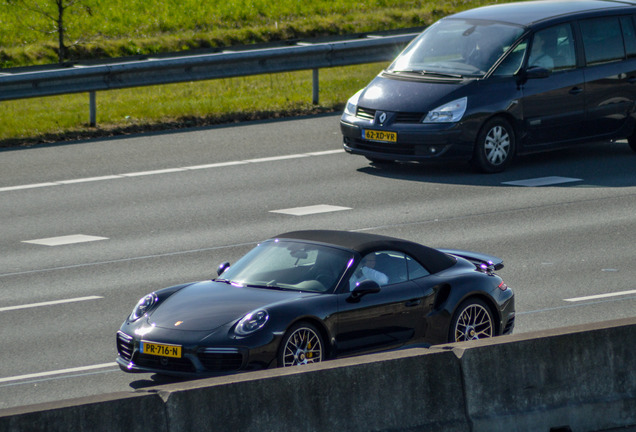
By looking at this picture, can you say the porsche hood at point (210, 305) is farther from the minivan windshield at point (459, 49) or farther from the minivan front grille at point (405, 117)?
the minivan windshield at point (459, 49)

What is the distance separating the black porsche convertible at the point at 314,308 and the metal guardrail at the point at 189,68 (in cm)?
1052

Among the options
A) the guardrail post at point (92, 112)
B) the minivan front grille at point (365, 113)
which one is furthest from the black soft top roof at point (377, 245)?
the guardrail post at point (92, 112)

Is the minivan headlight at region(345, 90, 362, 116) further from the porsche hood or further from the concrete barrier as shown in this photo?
the concrete barrier

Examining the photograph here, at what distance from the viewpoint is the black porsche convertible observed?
8930 millimetres

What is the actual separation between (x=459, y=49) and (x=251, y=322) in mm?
9248

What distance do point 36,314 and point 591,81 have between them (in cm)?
932

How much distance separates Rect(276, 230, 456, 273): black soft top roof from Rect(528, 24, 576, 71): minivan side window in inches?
304

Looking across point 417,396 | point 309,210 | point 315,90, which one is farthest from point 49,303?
point 315,90

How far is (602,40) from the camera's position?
17875 mm

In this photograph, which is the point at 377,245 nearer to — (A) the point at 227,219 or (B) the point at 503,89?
(A) the point at 227,219

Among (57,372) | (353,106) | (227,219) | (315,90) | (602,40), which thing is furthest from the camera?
(315,90)

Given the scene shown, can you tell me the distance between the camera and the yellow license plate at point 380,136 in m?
16.6

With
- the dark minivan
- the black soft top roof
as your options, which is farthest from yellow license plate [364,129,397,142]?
the black soft top roof

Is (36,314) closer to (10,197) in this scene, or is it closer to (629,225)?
(10,197)
